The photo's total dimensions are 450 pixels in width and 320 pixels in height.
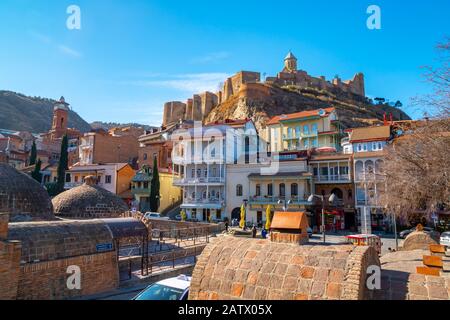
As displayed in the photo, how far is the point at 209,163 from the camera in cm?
4047

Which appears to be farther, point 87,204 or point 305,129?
point 305,129

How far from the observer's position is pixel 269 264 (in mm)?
5703

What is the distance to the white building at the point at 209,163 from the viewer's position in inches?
1559

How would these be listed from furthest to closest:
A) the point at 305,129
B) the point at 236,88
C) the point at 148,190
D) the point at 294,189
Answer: the point at 236,88
the point at 305,129
the point at 148,190
the point at 294,189

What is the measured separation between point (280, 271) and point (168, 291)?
4.56 m

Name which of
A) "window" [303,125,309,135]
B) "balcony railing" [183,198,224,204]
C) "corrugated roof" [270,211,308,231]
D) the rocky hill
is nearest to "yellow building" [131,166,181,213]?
"balcony railing" [183,198,224,204]

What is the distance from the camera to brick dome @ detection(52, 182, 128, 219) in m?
22.5

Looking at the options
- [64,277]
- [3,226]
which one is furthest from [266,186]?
[3,226]

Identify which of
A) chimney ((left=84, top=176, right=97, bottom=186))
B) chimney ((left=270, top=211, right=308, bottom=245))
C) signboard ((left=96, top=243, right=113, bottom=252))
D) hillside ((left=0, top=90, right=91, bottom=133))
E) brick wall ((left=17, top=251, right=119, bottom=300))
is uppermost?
hillside ((left=0, top=90, right=91, bottom=133))

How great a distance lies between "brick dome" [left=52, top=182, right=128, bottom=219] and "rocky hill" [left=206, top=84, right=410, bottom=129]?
4760cm

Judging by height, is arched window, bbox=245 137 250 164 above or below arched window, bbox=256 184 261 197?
above

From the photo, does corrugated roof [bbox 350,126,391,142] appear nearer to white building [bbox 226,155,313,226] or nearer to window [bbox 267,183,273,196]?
white building [bbox 226,155,313,226]

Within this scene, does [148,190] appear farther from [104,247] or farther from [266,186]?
[104,247]
